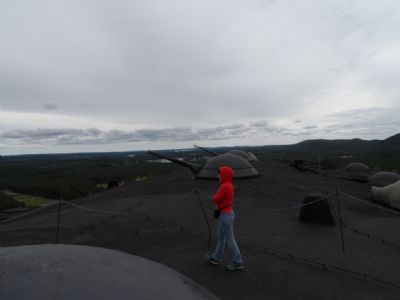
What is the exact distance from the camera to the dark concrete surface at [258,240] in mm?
5305

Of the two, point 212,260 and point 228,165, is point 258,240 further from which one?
point 228,165

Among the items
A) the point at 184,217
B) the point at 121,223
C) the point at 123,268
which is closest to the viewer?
the point at 123,268

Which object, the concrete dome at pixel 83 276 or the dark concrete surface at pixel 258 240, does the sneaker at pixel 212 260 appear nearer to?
the dark concrete surface at pixel 258 240

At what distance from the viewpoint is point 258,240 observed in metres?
8.33

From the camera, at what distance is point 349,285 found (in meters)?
5.32

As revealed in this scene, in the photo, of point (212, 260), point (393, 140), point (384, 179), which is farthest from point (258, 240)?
point (393, 140)

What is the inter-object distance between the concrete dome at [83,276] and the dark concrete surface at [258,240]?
2.24m

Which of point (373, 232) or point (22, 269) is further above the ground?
point (22, 269)

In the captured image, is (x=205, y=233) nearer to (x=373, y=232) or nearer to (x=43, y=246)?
(x=373, y=232)

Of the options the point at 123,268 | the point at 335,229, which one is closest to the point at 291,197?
the point at 335,229

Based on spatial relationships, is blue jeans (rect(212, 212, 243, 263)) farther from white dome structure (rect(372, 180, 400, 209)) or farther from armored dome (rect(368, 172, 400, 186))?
armored dome (rect(368, 172, 400, 186))

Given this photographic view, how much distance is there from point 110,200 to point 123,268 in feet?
45.7

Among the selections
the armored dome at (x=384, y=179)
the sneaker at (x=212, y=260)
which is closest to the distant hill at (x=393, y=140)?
the armored dome at (x=384, y=179)

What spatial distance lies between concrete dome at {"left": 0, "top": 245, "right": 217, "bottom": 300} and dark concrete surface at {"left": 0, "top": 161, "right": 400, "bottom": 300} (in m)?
2.24
